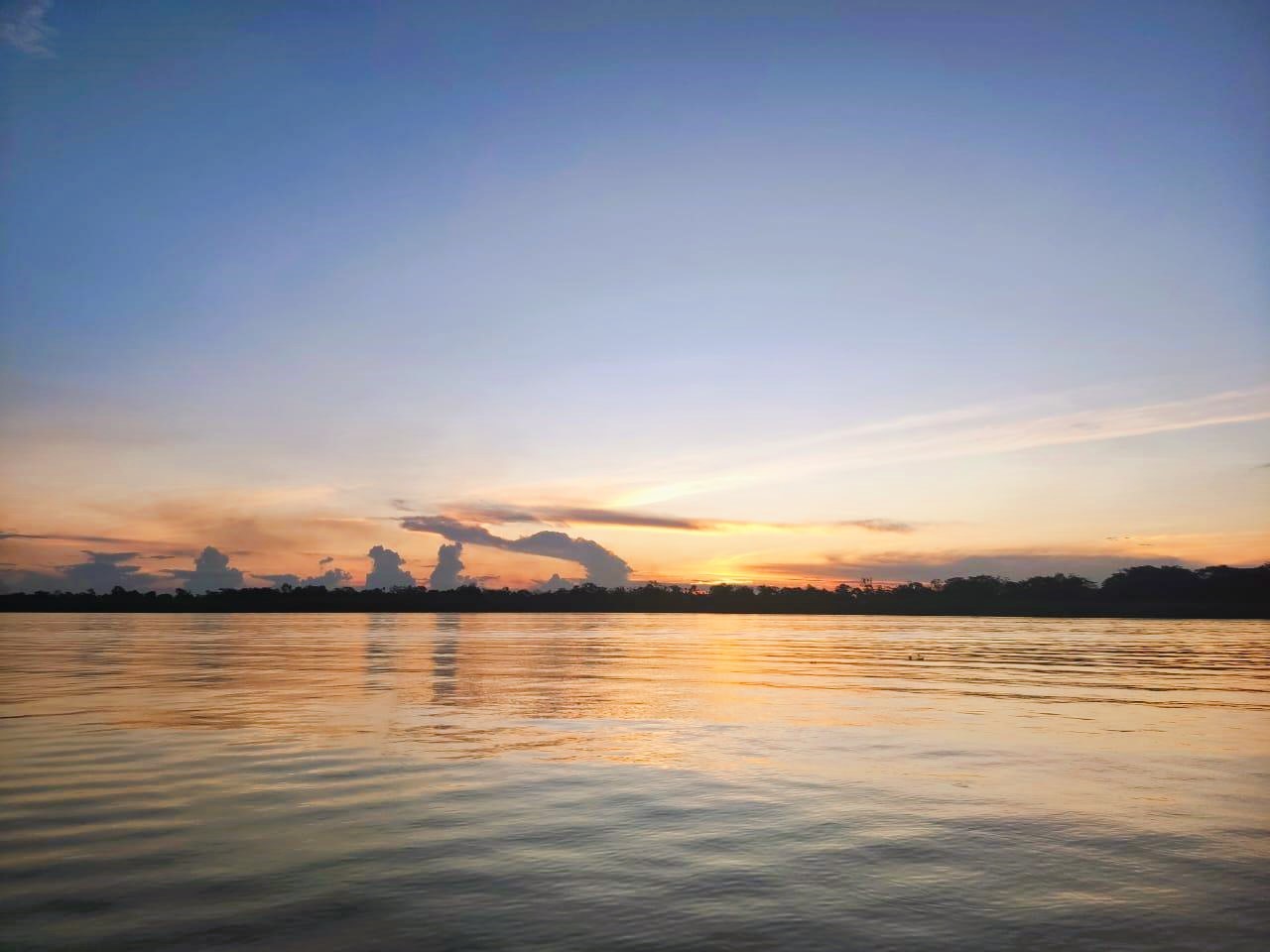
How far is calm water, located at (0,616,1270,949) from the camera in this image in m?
10.0

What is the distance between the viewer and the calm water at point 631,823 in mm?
10031

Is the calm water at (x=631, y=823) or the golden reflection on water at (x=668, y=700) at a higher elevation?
the calm water at (x=631, y=823)

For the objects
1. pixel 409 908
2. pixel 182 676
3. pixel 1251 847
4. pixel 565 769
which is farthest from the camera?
pixel 182 676

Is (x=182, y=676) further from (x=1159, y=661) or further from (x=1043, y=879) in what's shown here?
(x=1159, y=661)

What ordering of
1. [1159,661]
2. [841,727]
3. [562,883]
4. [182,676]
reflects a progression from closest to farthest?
[562,883], [841,727], [182,676], [1159,661]

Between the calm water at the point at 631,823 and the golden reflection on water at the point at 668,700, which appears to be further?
the golden reflection on water at the point at 668,700

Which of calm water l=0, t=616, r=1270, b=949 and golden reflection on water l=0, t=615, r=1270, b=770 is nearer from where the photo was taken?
calm water l=0, t=616, r=1270, b=949

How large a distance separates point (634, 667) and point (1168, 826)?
142 ft

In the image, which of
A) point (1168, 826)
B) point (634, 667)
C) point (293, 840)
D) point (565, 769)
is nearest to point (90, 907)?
point (293, 840)

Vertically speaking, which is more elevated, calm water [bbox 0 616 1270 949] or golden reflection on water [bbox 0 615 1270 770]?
calm water [bbox 0 616 1270 949]

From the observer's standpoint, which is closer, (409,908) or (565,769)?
(409,908)

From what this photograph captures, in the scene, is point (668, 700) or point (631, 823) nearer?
point (631, 823)

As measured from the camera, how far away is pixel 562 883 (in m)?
11.5

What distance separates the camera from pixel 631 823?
15078mm
